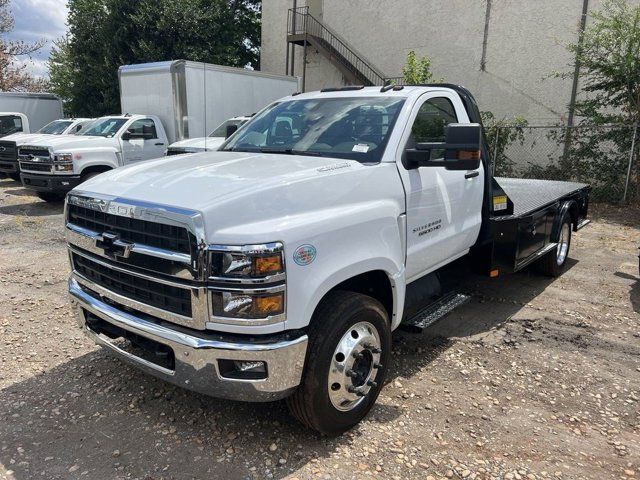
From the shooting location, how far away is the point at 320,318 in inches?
112

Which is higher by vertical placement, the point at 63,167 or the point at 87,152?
the point at 87,152

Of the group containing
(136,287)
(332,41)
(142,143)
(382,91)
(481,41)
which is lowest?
(136,287)

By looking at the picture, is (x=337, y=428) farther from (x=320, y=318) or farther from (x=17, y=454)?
(x=17, y=454)

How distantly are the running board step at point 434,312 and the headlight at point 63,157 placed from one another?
9.19m

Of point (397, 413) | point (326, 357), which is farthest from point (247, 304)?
point (397, 413)

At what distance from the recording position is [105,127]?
12383 millimetres

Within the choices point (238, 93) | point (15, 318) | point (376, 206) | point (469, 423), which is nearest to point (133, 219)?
point (376, 206)

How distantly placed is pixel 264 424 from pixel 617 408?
7.88ft

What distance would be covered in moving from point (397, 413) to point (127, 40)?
74.7ft

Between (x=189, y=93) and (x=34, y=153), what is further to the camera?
(x=189, y=93)

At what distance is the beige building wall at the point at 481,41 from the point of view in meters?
15.8

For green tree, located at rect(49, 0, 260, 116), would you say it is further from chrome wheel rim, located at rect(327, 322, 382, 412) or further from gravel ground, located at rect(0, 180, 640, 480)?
chrome wheel rim, located at rect(327, 322, 382, 412)

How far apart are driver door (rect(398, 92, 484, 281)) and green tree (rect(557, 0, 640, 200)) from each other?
32.0 ft

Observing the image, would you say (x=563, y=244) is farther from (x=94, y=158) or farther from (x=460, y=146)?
(x=94, y=158)
